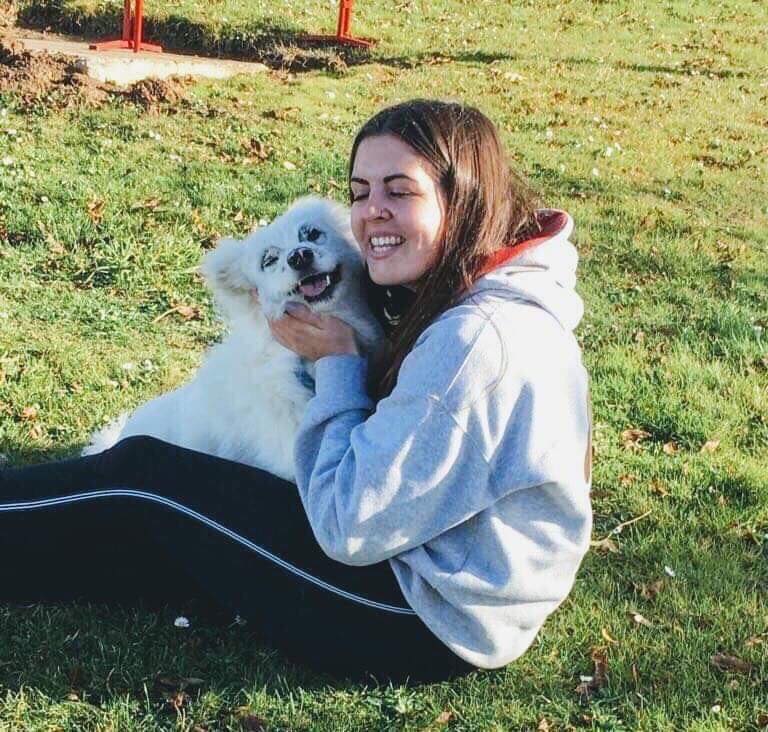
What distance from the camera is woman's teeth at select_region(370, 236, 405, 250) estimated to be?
2658mm

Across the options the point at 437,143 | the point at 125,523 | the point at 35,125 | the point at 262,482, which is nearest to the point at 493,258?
the point at 437,143

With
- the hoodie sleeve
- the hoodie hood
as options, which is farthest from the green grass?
the hoodie hood

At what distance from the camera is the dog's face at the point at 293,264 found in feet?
10.8

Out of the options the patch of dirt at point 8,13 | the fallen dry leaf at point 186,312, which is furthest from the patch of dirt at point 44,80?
the fallen dry leaf at point 186,312

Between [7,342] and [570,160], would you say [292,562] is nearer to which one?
[7,342]

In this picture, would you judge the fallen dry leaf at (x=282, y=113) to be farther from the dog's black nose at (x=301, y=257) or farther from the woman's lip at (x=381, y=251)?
the woman's lip at (x=381, y=251)

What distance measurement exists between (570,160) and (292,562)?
23.5ft

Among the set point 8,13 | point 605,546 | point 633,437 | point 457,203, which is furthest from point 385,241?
point 8,13

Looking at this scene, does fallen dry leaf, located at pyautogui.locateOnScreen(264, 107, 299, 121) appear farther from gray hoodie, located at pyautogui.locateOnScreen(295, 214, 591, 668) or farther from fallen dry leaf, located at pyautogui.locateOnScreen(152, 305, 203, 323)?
gray hoodie, located at pyautogui.locateOnScreen(295, 214, 591, 668)

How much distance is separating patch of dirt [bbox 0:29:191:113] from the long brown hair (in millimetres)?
6854

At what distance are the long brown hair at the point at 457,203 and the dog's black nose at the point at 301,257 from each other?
2.23ft

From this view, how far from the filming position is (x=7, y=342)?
16.5 feet

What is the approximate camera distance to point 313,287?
332 cm

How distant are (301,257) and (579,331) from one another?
118 inches
